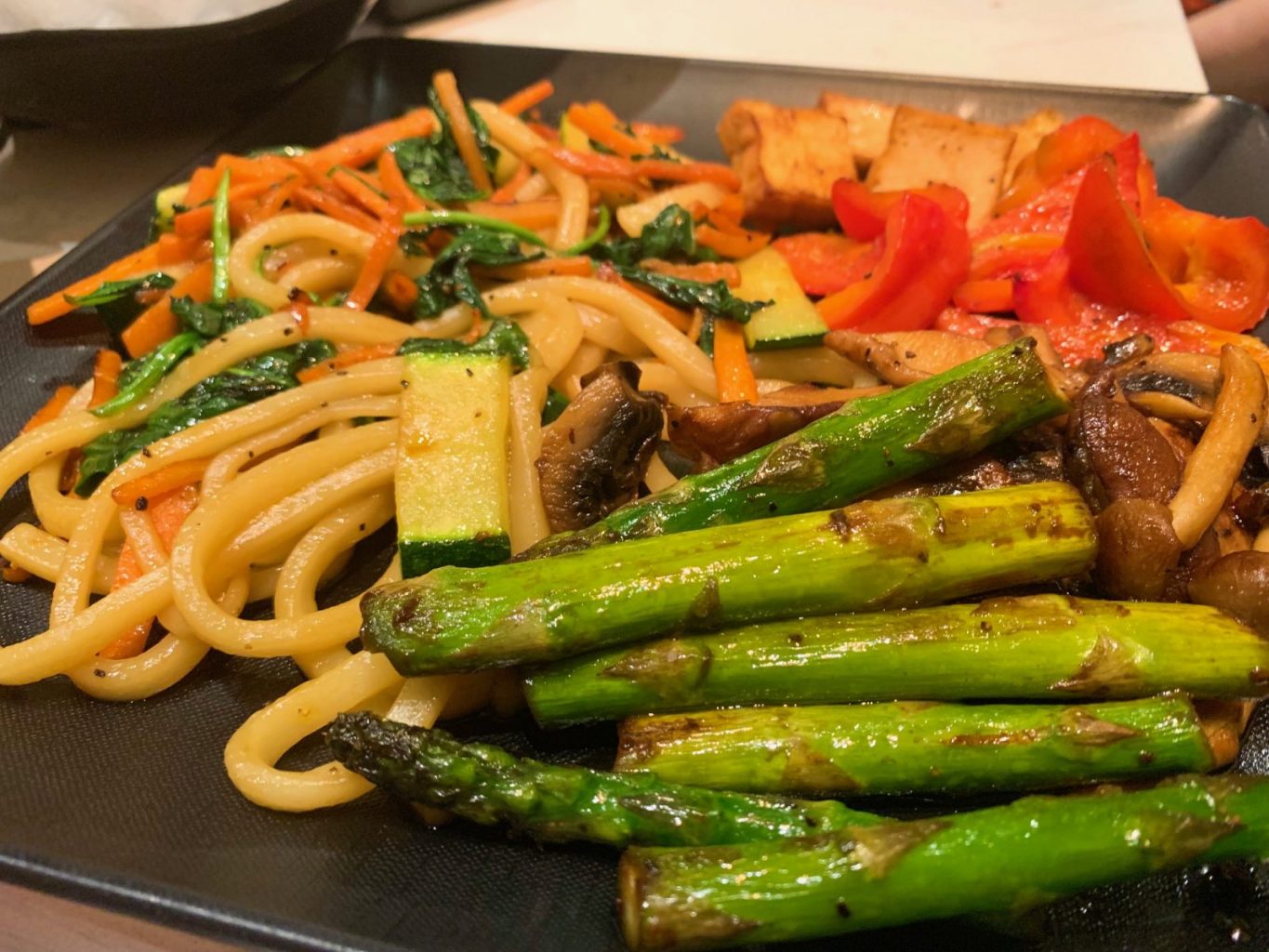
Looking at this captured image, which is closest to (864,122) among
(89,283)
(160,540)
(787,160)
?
(787,160)

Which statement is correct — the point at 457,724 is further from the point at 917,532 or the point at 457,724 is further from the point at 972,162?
the point at 972,162

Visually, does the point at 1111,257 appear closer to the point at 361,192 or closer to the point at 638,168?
the point at 638,168

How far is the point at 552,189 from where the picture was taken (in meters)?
4.57

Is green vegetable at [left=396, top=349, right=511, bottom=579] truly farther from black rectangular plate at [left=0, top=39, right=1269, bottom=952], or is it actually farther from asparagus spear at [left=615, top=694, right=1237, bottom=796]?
asparagus spear at [left=615, top=694, right=1237, bottom=796]

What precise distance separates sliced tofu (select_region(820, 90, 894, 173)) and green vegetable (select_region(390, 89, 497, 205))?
1959 millimetres

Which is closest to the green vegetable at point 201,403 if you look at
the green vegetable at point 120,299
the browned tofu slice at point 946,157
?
the green vegetable at point 120,299

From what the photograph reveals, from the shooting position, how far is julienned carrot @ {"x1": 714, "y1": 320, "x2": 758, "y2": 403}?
3.60 m

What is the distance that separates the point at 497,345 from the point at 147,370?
4.63 feet

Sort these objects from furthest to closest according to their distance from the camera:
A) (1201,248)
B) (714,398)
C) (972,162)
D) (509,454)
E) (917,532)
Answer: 1. (972,162)
2. (1201,248)
3. (714,398)
4. (509,454)
5. (917,532)

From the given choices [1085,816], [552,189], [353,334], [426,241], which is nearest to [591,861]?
[1085,816]

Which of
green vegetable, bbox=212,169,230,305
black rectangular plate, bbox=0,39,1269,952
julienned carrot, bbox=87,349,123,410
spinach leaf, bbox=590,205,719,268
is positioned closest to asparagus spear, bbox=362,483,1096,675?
black rectangular plate, bbox=0,39,1269,952

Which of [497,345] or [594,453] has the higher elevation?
[497,345]

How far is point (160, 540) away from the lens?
3.16 m

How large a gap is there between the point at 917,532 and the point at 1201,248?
108 inches
